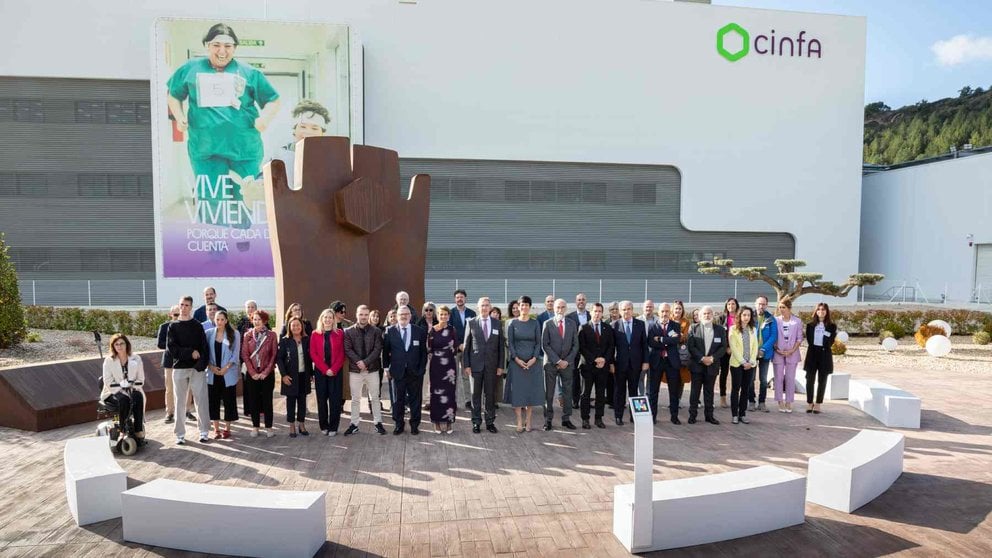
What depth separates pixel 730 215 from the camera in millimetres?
26266

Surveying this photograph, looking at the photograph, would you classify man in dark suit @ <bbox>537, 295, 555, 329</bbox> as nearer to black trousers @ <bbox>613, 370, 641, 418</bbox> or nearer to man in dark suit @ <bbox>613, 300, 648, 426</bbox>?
man in dark suit @ <bbox>613, 300, 648, 426</bbox>

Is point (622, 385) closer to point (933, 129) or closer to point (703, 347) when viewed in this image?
point (703, 347)

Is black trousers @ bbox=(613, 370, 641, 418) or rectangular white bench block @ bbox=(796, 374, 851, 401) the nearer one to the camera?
black trousers @ bbox=(613, 370, 641, 418)

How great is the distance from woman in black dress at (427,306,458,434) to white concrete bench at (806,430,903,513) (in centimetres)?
409

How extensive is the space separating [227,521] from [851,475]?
5.14 m

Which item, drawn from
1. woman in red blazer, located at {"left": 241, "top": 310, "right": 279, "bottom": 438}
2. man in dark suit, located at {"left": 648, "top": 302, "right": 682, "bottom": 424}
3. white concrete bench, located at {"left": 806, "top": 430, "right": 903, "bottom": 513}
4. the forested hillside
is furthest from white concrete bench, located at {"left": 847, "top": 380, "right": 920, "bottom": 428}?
the forested hillside

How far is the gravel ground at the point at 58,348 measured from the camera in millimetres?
11664

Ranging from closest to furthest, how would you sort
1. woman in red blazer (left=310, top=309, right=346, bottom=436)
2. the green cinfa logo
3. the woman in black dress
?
woman in red blazer (left=310, top=309, right=346, bottom=436) < the woman in black dress < the green cinfa logo

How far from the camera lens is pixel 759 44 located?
85.2ft

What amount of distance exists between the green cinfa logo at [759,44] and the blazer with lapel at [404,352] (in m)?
23.9

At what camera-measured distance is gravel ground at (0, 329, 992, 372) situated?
39.7ft

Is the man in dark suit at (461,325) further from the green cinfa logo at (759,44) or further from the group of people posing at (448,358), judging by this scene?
the green cinfa logo at (759,44)

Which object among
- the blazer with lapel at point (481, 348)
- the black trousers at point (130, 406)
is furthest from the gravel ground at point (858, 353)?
the blazer with lapel at point (481, 348)

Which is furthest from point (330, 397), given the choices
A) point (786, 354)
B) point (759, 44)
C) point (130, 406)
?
point (759, 44)
